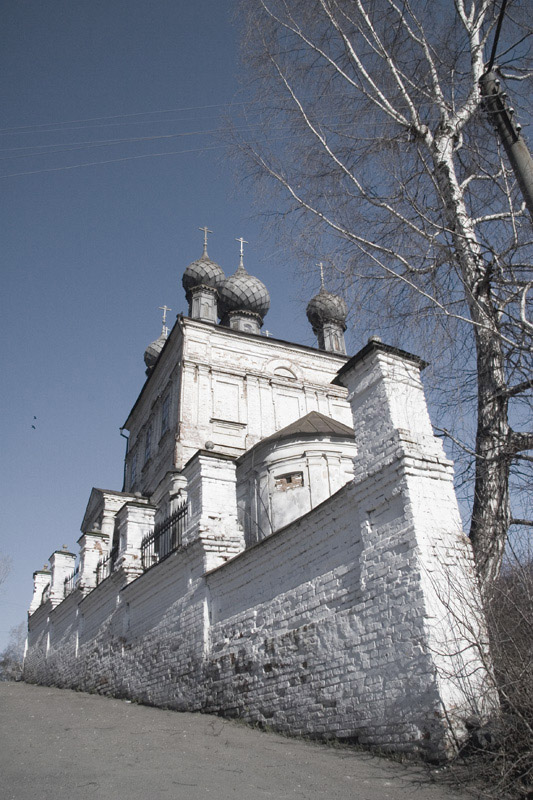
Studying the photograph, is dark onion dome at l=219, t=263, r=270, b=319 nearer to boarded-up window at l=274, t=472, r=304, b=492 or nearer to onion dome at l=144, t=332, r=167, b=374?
onion dome at l=144, t=332, r=167, b=374

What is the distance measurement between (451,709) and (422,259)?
406cm

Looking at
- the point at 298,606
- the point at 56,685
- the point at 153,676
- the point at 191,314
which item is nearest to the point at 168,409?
the point at 191,314

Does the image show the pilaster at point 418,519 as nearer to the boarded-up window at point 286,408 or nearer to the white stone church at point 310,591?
the white stone church at point 310,591

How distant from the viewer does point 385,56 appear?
678cm

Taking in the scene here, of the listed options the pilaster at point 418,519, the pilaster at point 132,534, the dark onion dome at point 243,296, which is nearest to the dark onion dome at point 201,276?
the dark onion dome at point 243,296

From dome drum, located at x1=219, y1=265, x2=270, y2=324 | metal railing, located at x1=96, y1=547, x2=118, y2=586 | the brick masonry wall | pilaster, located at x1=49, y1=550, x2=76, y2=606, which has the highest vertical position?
dome drum, located at x1=219, y1=265, x2=270, y2=324

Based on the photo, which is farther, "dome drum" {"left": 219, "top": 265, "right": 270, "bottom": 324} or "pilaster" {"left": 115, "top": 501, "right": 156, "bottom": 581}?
"dome drum" {"left": 219, "top": 265, "right": 270, "bottom": 324}

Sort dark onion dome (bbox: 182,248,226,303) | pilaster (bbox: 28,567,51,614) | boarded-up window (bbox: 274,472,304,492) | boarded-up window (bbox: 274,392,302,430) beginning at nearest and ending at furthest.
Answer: boarded-up window (bbox: 274,472,304,492), boarded-up window (bbox: 274,392,302,430), pilaster (bbox: 28,567,51,614), dark onion dome (bbox: 182,248,226,303)

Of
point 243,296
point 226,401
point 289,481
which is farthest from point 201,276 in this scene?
point 289,481

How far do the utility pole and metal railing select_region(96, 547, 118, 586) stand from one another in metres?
11.0

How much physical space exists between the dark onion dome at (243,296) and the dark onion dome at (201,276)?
1.33 ft

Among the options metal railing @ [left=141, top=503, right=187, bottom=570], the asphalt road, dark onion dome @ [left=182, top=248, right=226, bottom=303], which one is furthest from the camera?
dark onion dome @ [left=182, top=248, right=226, bottom=303]

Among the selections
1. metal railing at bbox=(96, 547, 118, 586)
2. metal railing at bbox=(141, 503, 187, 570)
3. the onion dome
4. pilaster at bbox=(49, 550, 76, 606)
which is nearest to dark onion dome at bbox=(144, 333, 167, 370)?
the onion dome

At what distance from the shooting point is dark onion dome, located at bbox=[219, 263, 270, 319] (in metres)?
24.0
